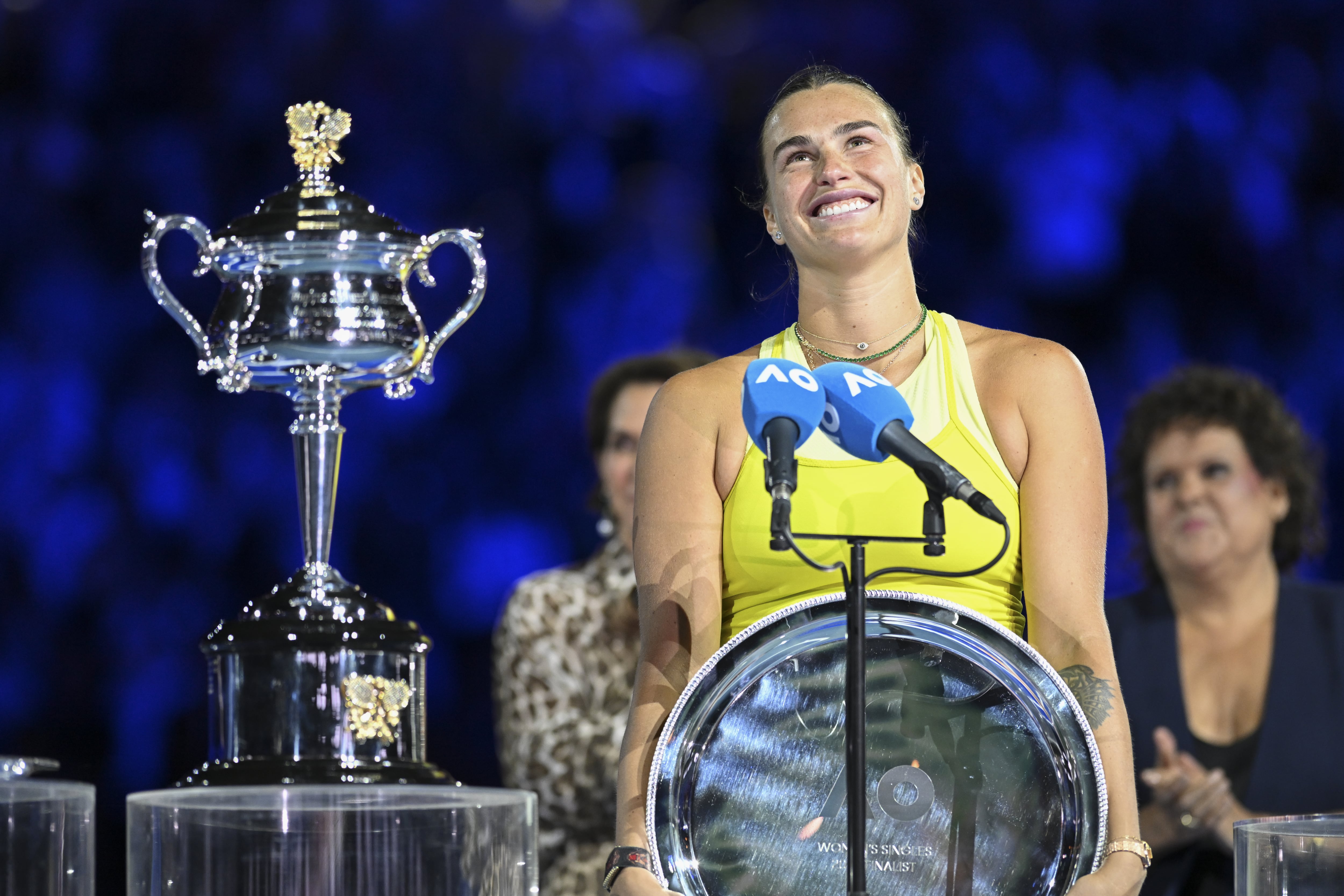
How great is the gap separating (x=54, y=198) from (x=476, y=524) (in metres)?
1.07

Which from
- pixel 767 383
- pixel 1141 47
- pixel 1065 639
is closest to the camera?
pixel 767 383

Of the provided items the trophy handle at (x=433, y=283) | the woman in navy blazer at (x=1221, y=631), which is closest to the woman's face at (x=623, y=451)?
the woman in navy blazer at (x=1221, y=631)

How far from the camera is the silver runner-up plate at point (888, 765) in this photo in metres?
1.43

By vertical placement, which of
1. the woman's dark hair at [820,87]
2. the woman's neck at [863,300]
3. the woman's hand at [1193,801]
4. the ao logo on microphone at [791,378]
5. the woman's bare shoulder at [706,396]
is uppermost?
the woman's dark hair at [820,87]

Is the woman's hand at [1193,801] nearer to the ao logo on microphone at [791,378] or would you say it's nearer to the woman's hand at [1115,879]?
the woman's hand at [1115,879]

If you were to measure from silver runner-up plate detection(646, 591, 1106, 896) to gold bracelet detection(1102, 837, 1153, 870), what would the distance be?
3 cm

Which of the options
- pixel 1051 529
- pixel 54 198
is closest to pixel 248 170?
pixel 54 198

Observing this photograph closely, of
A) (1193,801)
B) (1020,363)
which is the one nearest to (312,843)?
(1020,363)

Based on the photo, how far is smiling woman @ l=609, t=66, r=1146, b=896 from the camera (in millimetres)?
1628

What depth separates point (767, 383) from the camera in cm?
130

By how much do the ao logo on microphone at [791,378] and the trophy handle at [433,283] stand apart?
514mm

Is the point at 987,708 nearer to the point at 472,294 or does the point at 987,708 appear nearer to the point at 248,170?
the point at 472,294

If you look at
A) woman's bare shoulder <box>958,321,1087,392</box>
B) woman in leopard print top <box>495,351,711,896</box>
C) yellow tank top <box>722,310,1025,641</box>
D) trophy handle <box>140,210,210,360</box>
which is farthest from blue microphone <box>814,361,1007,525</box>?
woman in leopard print top <box>495,351,711,896</box>

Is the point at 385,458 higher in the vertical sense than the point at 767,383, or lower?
higher
